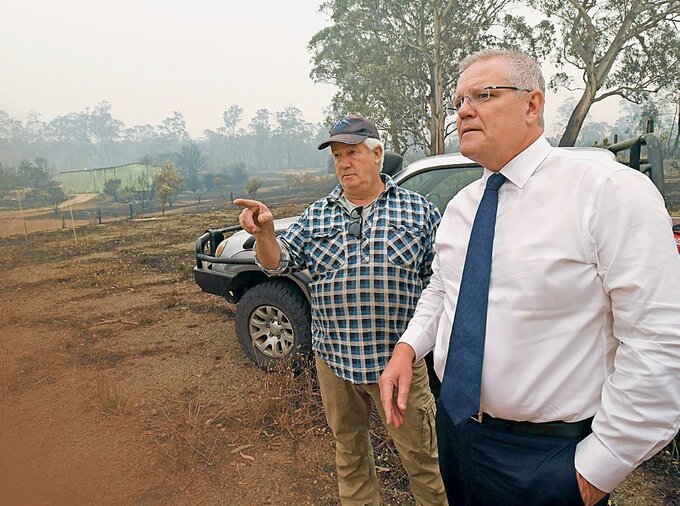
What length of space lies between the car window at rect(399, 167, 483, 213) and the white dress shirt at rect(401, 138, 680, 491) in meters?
2.11

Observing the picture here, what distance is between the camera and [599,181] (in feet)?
3.37

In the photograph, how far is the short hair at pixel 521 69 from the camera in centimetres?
117

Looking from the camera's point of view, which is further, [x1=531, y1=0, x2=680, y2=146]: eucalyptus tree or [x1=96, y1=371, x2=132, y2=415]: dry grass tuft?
[x1=531, y1=0, x2=680, y2=146]: eucalyptus tree

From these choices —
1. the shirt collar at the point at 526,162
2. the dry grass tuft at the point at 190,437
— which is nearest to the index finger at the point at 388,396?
the shirt collar at the point at 526,162

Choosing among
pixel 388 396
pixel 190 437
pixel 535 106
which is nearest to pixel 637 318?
pixel 535 106

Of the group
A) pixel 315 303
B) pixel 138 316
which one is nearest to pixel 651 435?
pixel 315 303

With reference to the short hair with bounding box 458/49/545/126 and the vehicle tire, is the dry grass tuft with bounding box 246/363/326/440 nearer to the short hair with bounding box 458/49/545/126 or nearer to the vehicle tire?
the vehicle tire

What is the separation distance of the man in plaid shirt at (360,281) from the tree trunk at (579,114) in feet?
56.5

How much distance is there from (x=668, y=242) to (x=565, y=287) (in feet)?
0.71

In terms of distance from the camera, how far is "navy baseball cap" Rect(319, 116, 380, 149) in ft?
6.43

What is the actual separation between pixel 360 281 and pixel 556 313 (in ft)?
3.08

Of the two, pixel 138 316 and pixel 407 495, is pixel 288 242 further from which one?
pixel 138 316

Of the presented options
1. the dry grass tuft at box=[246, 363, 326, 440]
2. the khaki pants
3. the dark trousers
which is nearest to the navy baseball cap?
the khaki pants

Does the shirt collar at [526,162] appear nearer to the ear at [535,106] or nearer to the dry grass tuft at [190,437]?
the ear at [535,106]
